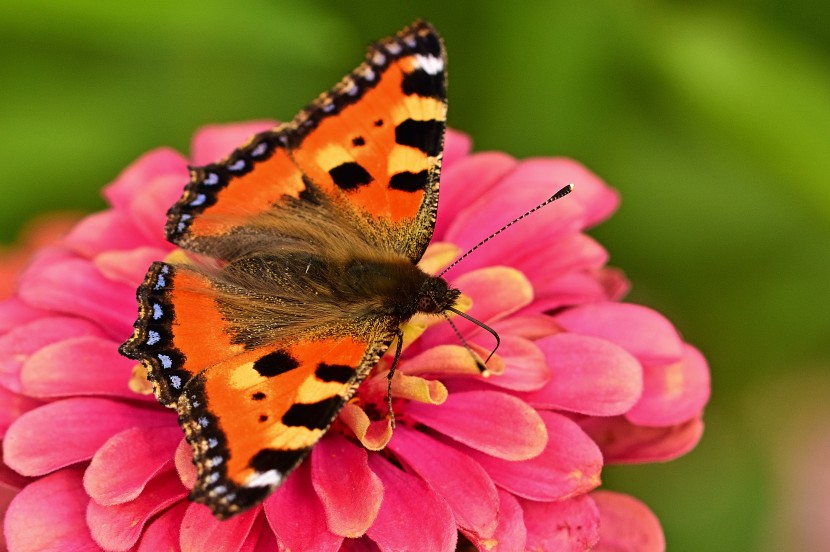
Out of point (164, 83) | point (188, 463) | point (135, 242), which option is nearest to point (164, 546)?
point (188, 463)

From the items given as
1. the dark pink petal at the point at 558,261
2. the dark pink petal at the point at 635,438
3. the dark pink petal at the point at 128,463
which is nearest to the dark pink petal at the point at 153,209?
the dark pink petal at the point at 128,463

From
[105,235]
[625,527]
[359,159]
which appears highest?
[359,159]

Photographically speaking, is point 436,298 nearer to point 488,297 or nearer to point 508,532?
point 488,297

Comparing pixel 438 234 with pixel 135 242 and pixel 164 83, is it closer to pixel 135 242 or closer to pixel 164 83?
pixel 135 242

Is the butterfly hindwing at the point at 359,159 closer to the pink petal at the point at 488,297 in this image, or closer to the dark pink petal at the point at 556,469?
the pink petal at the point at 488,297

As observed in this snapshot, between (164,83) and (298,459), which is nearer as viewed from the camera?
(298,459)

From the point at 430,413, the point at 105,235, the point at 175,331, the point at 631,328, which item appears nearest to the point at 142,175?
the point at 105,235
